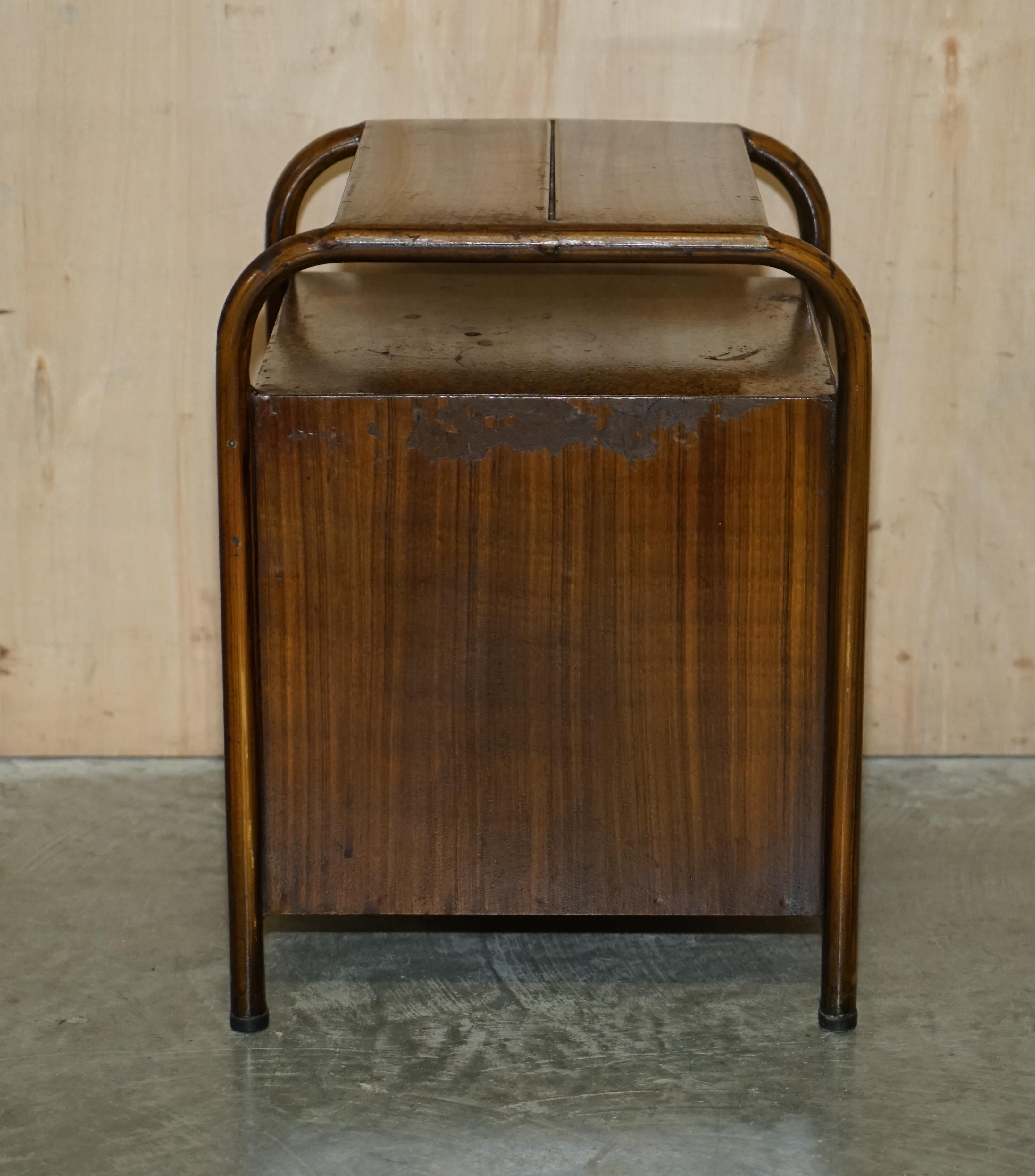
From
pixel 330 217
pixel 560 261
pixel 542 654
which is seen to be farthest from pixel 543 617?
pixel 330 217

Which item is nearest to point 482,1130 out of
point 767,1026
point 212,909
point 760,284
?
point 767,1026

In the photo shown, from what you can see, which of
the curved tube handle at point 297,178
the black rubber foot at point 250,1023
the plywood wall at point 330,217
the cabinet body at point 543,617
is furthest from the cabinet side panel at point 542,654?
the plywood wall at point 330,217

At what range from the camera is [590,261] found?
46.3 inches

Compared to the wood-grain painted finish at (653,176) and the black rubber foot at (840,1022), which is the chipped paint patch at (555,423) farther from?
the black rubber foot at (840,1022)

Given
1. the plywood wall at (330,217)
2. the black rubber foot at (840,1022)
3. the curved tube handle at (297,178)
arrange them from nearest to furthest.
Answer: the black rubber foot at (840,1022), the curved tube handle at (297,178), the plywood wall at (330,217)

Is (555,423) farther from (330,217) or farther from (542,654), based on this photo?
(330,217)

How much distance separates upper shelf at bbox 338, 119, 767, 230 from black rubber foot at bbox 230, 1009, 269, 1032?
689mm

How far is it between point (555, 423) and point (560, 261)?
0.44 feet

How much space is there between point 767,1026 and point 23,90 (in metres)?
1.29

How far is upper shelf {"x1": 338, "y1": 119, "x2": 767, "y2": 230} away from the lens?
1206mm

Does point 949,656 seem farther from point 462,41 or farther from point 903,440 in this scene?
point 462,41

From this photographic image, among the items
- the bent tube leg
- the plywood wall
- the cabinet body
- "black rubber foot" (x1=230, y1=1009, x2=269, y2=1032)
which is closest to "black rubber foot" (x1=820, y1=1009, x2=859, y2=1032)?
the bent tube leg

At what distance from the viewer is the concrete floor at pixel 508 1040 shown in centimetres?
122

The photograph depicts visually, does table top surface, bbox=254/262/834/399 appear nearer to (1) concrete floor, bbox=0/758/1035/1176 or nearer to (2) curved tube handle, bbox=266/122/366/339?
(2) curved tube handle, bbox=266/122/366/339
